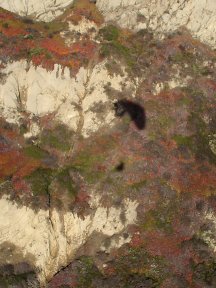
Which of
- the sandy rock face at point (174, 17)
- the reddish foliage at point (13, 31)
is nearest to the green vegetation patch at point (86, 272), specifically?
the reddish foliage at point (13, 31)

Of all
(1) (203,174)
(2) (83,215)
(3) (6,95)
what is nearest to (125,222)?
(2) (83,215)

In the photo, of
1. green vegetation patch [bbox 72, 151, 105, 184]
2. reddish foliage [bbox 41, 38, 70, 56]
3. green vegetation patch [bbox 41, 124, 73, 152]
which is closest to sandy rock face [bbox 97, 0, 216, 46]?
reddish foliage [bbox 41, 38, 70, 56]

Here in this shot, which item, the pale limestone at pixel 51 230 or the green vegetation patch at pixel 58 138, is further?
the green vegetation patch at pixel 58 138

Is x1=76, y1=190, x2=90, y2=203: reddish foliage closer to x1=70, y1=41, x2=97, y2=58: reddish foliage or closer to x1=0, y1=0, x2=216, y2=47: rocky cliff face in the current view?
x1=70, y1=41, x2=97, y2=58: reddish foliage

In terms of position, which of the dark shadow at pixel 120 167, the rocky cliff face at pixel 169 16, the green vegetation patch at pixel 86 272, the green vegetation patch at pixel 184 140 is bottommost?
the green vegetation patch at pixel 86 272

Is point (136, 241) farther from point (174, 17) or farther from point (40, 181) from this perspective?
point (174, 17)

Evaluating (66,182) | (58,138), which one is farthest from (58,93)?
(66,182)

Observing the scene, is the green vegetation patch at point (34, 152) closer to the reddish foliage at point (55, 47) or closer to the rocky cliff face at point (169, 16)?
the reddish foliage at point (55, 47)

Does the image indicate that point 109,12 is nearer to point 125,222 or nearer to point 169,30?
point 169,30
